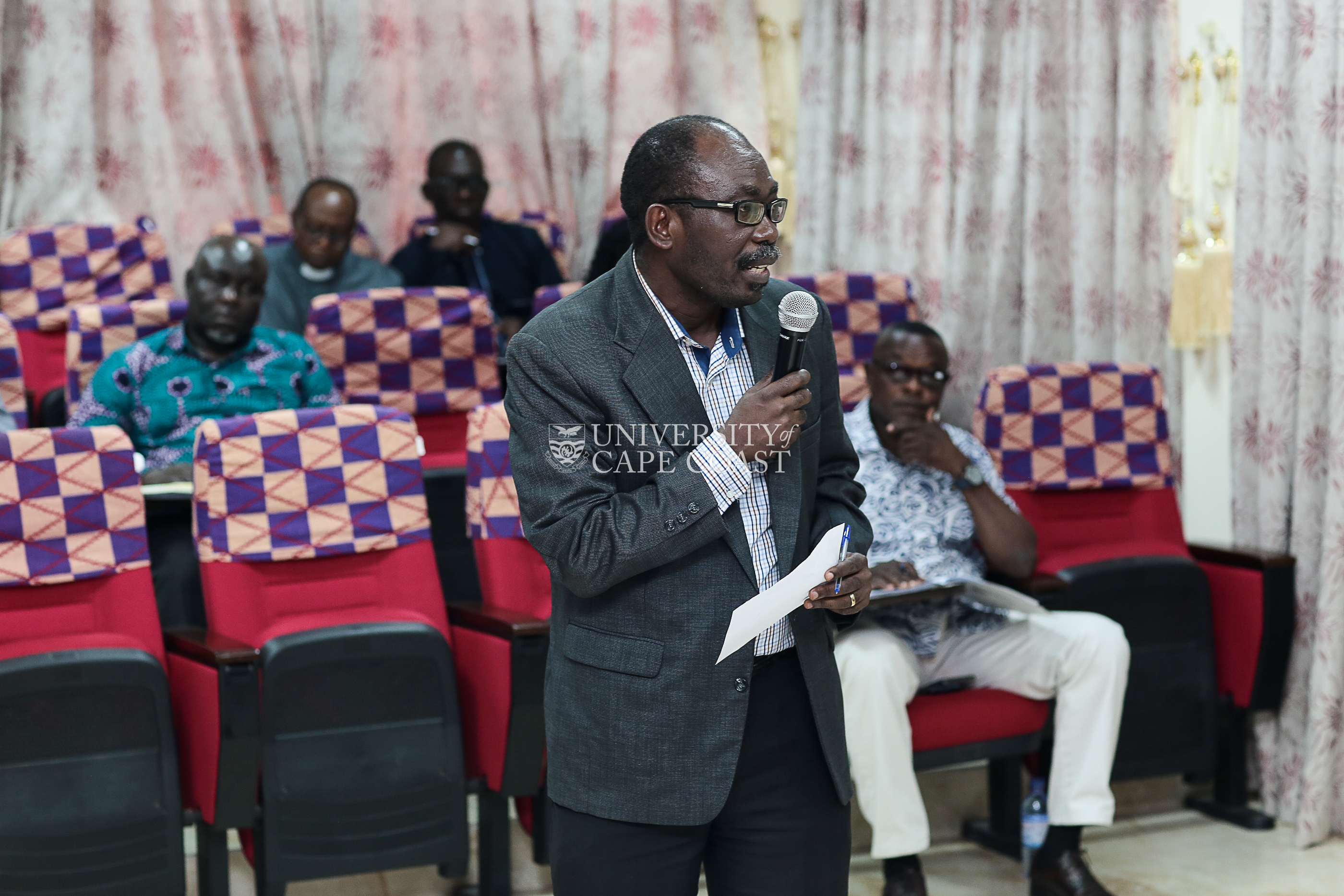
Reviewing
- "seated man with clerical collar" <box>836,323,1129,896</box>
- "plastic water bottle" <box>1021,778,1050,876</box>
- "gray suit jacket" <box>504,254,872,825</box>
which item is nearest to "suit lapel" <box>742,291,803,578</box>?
"gray suit jacket" <box>504,254,872,825</box>

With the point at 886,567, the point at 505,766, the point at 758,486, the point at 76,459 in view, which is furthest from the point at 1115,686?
the point at 76,459

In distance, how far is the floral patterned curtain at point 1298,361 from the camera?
3.05m

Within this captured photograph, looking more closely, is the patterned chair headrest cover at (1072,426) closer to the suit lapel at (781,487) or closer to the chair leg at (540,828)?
the chair leg at (540,828)

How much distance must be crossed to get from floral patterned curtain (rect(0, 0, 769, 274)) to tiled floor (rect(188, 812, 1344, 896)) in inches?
99.8

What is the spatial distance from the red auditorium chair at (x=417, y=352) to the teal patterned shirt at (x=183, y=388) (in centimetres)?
11

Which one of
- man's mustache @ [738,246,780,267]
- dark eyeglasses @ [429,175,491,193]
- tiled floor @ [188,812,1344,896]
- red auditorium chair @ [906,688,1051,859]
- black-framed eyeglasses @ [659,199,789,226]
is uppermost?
dark eyeglasses @ [429,175,491,193]

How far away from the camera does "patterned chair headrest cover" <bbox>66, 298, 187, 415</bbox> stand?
12.0 ft

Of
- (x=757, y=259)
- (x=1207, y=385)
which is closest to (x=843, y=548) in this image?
(x=757, y=259)

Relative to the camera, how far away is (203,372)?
3.49 meters

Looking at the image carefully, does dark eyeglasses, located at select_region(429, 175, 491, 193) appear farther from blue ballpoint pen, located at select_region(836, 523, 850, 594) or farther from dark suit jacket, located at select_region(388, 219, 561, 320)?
blue ballpoint pen, located at select_region(836, 523, 850, 594)

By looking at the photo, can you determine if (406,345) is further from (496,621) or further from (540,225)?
(540,225)

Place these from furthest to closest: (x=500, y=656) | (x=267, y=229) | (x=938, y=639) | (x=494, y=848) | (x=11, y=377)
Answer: (x=267, y=229)
(x=11, y=377)
(x=938, y=639)
(x=494, y=848)
(x=500, y=656)

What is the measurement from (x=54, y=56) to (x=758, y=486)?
388cm

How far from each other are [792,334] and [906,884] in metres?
1.69
